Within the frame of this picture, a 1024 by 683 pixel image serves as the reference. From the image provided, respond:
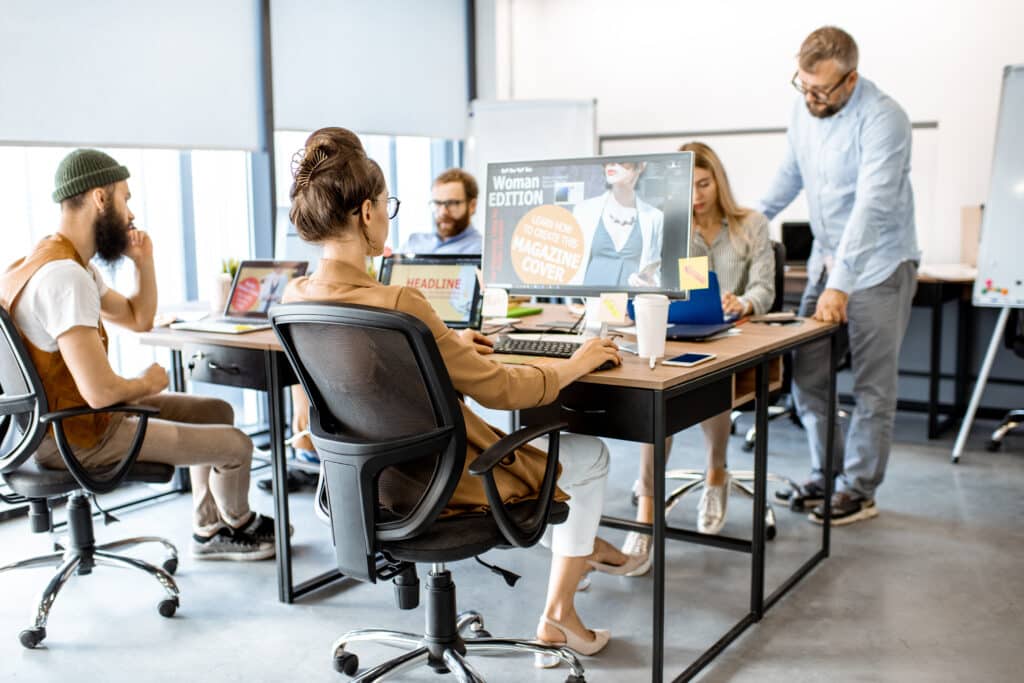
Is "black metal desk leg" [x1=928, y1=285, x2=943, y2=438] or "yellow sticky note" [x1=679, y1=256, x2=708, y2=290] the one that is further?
"black metal desk leg" [x1=928, y1=285, x2=943, y2=438]

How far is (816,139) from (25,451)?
259 centimetres

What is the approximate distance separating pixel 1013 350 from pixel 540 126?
8.49ft

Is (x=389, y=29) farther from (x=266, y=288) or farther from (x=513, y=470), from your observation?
(x=513, y=470)

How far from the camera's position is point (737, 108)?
5332 millimetres

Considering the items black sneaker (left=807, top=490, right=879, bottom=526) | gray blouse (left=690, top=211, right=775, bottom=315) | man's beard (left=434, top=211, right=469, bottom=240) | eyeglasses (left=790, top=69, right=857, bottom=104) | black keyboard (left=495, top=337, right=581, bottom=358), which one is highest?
eyeglasses (left=790, top=69, right=857, bottom=104)

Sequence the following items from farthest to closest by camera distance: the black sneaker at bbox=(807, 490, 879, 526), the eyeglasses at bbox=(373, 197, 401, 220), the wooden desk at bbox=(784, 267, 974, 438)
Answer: the wooden desk at bbox=(784, 267, 974, 438) → the black sneaker at bbox=(807, 490, 879, 526) → the eyeglasses at bbox=(373, 197, 401, 220)

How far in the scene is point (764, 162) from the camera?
527 centimetres

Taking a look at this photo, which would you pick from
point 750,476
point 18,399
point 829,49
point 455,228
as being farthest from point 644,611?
point 455,228

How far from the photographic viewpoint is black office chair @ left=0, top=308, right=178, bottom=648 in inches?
93.5

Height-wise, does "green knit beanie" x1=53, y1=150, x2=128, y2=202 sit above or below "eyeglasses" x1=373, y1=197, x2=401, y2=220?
above

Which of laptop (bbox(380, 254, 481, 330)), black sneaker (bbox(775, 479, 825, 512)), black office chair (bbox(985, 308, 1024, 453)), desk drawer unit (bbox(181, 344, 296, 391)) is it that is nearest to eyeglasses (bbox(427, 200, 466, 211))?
laptop (bbox(380, 254, 481, 330))

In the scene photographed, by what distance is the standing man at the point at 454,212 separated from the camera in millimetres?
4004

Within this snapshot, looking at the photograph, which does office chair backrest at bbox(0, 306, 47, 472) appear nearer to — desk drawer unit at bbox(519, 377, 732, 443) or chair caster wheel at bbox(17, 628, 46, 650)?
chair caster wheel at bbox(17, 628, 46, 650)

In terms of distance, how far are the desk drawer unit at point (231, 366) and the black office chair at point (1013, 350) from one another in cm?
309
